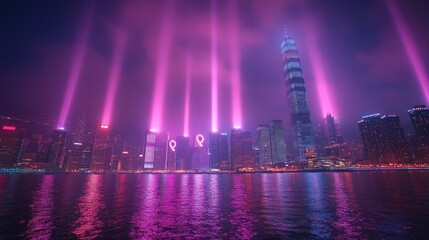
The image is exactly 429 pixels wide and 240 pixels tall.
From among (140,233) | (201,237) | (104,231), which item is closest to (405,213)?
(201,237)

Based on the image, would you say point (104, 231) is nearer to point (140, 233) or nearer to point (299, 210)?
point (140, 233)

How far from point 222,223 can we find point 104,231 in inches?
527

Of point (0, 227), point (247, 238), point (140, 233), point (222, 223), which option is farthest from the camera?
point (222, 223)

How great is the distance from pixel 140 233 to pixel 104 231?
4171mm

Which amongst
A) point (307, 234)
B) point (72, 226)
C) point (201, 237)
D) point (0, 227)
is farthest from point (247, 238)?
point (0, 227)

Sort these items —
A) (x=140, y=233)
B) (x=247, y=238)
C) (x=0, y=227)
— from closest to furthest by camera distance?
(x=247, y=238) → (x=140, y=233) → (x=0, y=227)

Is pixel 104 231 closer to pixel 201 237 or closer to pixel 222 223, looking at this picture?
pixel 201 237

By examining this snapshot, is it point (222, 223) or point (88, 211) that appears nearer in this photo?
point (222, 223)

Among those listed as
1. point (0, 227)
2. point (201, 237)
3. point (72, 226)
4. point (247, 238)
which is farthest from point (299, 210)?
point (0, 227)

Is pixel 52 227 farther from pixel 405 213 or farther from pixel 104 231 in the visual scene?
pixel 405 213

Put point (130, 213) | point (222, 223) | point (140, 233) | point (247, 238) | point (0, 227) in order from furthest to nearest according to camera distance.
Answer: point (130, 213), point (222, 223), point (0, 227), point (140, 233), point (247, 238)

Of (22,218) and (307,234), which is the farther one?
(22,218)

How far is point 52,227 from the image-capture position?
1072 inches

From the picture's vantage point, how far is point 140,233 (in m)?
25.1
